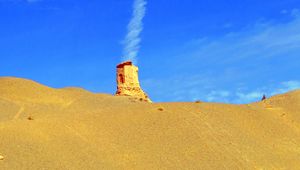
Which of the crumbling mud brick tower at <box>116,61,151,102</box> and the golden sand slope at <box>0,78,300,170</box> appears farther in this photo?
the crumbling mud brick tower at <box>116,61,151,102</box>

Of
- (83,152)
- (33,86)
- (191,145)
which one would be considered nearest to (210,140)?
(191,145)

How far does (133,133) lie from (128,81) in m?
15.1

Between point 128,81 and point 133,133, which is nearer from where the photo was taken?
point 133,133

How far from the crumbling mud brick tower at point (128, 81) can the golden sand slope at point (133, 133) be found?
14.3 feet

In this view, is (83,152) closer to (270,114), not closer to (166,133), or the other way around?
(166,133)

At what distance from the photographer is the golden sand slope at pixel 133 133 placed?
70.3 ft

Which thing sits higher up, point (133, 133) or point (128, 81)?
point (128, 81)

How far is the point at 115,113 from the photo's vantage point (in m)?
27.2

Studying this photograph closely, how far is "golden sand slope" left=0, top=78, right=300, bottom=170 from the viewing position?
70.3 feet

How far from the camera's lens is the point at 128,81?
3994 centimetres

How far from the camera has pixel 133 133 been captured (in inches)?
988

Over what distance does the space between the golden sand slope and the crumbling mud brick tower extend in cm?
435

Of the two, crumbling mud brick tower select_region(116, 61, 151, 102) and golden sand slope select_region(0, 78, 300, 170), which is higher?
crumbling mud brick tower select_region(116, 61, 151, 102)

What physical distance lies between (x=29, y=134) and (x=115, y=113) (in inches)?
237
